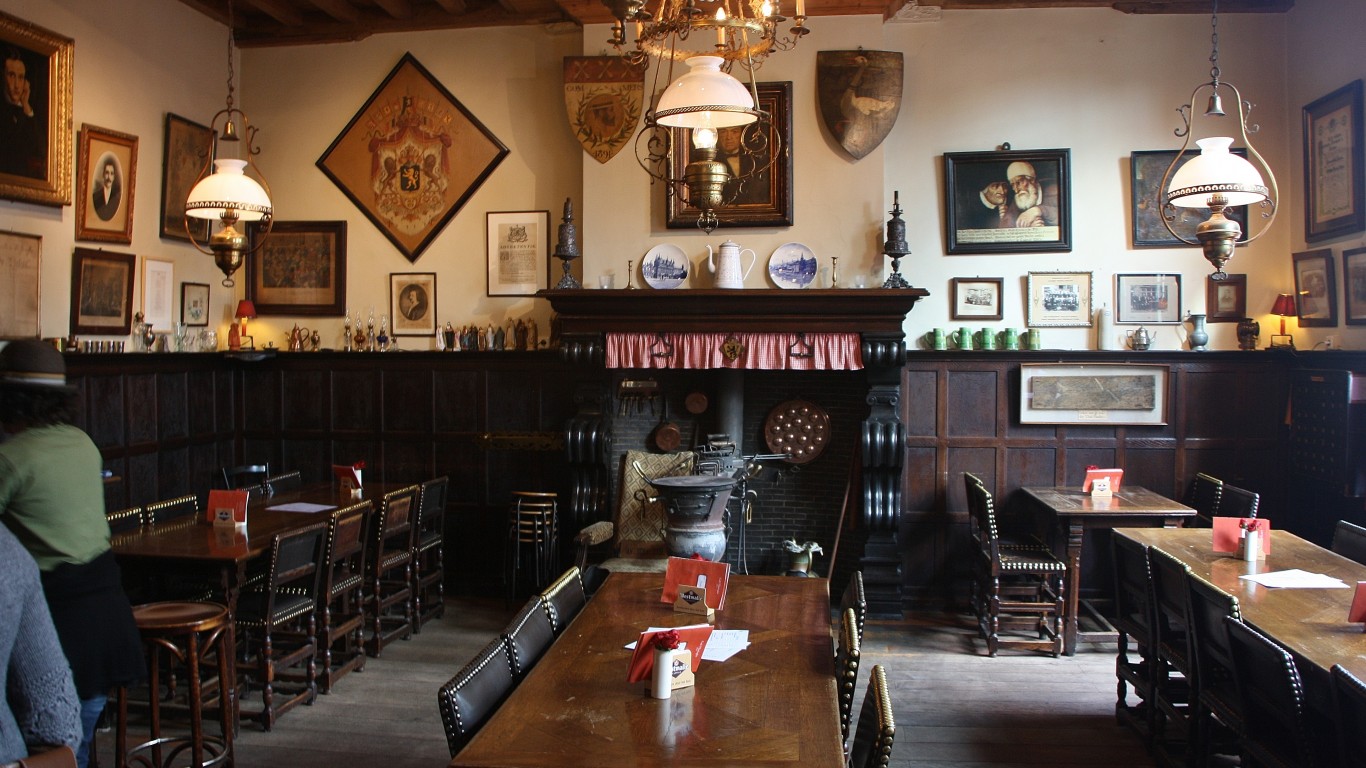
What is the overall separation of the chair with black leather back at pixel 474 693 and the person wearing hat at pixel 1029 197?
5.14 meters

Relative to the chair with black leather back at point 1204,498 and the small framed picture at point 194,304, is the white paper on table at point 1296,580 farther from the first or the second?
the small framed picture at point 194,304

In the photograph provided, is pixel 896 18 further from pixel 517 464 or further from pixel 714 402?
pixel 517 464

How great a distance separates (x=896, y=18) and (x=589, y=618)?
504 centimetres

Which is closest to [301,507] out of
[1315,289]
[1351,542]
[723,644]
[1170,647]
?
[723,644]

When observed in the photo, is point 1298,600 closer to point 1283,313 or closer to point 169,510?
point 1283,313

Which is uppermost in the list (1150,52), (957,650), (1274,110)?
(1150,52)

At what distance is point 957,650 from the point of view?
6.03 metres

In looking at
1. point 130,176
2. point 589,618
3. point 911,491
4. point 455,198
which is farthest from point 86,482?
point 911,491

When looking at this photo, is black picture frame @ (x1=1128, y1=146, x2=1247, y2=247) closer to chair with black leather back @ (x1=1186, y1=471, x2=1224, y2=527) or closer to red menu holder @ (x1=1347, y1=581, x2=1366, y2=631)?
chair with black leather back @ (x1=1186, y1=471, x2=1224, y2=527)

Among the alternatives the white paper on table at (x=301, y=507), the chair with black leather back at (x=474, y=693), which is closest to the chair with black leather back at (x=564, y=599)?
the chair with black leather back at (x=474, y=693)

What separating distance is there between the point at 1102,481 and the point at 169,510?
5.44 meters

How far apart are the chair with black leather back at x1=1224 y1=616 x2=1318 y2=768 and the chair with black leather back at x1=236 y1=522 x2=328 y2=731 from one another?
394cm

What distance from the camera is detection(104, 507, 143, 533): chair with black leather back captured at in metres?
4.86

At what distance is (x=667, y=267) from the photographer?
268 inches
